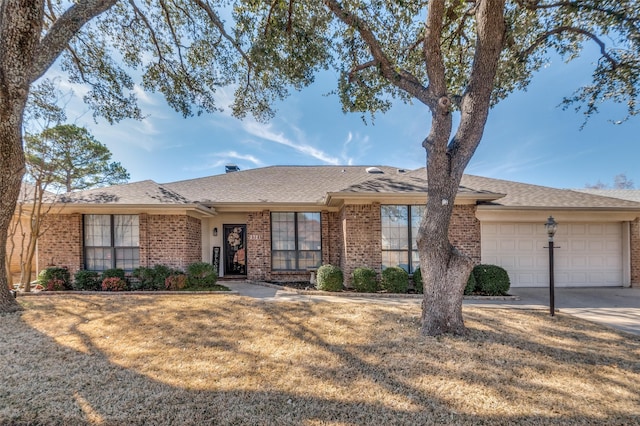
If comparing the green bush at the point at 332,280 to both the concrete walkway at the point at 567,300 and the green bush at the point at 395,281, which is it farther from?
the green bush at the point at 395,281

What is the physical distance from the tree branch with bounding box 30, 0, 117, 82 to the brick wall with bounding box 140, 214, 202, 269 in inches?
181

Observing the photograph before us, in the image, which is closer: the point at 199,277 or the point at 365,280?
the point at 365,280

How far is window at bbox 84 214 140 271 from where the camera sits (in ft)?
30.3

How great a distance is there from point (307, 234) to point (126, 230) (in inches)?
248

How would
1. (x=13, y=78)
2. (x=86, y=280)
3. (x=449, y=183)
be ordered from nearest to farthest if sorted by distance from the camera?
(x=449, y=183), (x=13, y=78), (x=86, y=280)

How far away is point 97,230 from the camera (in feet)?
30.4

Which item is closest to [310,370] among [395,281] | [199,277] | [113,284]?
[395,281]

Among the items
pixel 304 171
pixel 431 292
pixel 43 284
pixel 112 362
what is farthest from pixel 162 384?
pixel 304 171

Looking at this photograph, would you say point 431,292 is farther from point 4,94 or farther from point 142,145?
point 142,145

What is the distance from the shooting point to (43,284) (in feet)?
27.3

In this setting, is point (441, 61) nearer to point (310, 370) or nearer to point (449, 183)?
point (449, 183)

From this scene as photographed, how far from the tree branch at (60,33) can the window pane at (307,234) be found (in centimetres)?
773

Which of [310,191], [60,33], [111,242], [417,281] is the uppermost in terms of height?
[60,33]

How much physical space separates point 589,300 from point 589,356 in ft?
15.3
